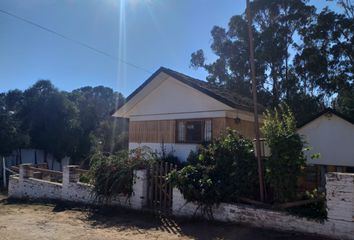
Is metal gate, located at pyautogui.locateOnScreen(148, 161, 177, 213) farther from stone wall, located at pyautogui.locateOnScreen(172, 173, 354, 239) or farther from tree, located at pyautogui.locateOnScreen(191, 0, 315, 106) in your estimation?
tree, located at pyautogui.locateOnScreen(191, 0, 315, 106)

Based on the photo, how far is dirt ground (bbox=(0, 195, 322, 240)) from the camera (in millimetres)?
8125

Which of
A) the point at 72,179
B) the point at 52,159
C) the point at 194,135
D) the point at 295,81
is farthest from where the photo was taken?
the point at 52,159

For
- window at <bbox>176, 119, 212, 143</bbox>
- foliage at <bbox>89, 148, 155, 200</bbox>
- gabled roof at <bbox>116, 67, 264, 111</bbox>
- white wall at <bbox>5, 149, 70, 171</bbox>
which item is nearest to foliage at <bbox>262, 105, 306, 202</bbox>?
foliage at <bbox>89, 148, 155, 200</bbox>

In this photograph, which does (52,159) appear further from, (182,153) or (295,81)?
(295,81)

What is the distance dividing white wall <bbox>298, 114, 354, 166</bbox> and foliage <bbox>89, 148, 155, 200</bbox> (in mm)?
6424

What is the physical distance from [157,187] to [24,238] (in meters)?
4.10

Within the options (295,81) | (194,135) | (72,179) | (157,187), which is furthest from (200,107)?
(295,81)

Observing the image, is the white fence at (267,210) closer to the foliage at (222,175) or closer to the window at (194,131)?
the foliage at (222,175)

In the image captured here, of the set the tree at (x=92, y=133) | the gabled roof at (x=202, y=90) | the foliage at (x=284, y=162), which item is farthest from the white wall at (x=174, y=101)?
the tree at (x=92, y=133)

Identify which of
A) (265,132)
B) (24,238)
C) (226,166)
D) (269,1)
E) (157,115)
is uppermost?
(269,1)

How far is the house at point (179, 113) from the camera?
13.8 m

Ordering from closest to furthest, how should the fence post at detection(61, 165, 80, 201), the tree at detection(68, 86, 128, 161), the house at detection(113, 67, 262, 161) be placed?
1. the fence post at detection(61, 165, 80, 201)
2. the house at detection(113, 67, 262, 161)
3. the tree at detection(68, 86, 128, 161)

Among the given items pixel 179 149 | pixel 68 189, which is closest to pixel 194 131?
pixel 179 149

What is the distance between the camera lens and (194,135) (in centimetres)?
1466
